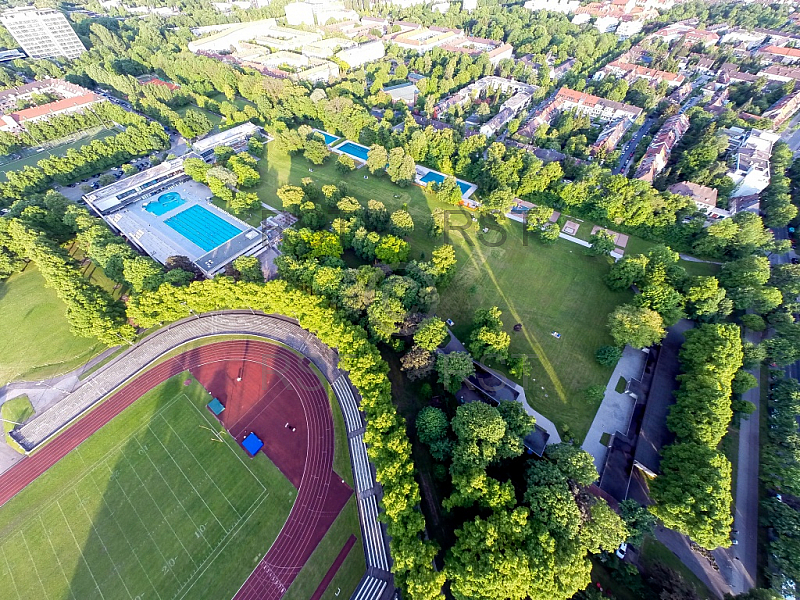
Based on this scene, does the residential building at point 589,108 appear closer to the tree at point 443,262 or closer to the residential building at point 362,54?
the tree at point 443,262

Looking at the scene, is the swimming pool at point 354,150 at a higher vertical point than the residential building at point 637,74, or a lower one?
lower

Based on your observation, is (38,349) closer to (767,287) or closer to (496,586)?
(496,586)

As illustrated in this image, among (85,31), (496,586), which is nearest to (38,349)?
(496,586)

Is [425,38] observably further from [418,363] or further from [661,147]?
[418,363]

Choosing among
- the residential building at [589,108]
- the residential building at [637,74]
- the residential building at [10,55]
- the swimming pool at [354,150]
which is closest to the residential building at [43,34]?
the residential building at [10,55]

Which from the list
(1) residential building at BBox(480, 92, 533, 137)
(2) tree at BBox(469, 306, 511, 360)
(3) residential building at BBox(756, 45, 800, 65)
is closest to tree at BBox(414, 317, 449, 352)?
(2) tree at BBox(469, 306, 511, 360)
